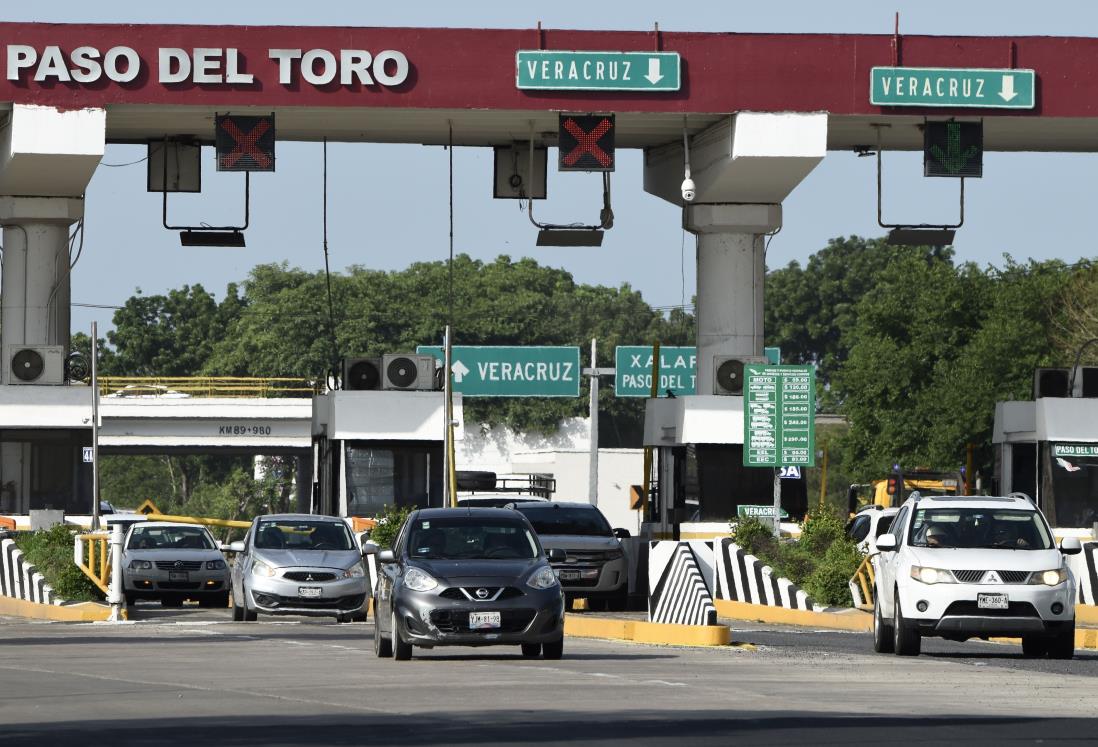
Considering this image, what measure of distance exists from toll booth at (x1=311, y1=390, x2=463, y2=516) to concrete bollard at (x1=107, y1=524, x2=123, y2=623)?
8585 mm

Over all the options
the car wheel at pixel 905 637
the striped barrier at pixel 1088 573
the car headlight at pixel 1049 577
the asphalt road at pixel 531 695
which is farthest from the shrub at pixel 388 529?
the car headlight at pixel 1049 577

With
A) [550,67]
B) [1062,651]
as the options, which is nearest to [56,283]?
[550,67]

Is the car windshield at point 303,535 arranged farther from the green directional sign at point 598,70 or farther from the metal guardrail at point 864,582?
the green directional sign at point 598,70

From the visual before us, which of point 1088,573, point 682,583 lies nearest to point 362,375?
point 1088,573

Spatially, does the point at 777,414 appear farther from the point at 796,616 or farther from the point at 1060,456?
the point at 1060,456

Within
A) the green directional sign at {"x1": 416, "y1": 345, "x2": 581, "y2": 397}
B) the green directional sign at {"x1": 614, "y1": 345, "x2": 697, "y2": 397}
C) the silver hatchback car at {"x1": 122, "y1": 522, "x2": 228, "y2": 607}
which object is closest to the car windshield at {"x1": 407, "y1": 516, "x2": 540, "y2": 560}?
the silver hatchback car at {"x1": 122, "y1": 522, "x2": 228, "y2": 607}

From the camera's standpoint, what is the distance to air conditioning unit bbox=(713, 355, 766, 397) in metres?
41.3

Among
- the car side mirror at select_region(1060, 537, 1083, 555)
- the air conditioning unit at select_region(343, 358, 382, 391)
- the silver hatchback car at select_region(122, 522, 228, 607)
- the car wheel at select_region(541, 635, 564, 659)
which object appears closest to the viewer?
the car wheel at select_region(541, 635, 564, 659)

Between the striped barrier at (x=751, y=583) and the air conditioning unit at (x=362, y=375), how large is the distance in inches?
340

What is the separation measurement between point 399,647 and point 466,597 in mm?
785

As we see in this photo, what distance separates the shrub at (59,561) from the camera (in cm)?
3494

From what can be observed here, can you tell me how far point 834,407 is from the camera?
122 metres

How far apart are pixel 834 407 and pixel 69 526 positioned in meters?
86.2

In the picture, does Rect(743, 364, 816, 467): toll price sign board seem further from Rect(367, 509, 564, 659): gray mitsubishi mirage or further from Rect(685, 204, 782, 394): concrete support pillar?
Rect(367, 509, 564, 659): gray mitsubishi mirage
